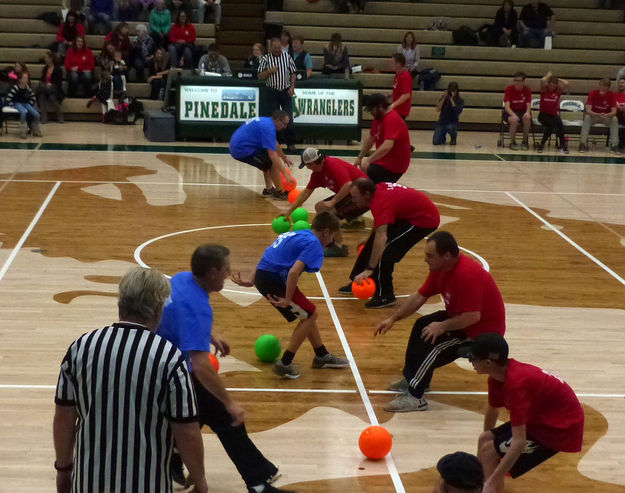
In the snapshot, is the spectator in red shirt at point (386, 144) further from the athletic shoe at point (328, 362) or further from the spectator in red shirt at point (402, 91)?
the spectator in red shirt at point (402, 91)

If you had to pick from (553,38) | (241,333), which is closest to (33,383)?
(241,333)

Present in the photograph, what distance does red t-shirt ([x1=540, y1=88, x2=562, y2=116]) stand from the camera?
1928 cm

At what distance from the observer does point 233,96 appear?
1883 centimetres

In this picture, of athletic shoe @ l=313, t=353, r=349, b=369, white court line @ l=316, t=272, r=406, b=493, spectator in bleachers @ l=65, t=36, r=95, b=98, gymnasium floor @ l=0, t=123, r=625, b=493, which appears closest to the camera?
white court line @ l=316, t=272, r=406, b=493

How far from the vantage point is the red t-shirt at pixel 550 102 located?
19.3 metres

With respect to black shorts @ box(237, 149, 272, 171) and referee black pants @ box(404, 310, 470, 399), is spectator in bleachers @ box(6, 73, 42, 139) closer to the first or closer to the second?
black shorts @ box(237, 149, 272, 171)

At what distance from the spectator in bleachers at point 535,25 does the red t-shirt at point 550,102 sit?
408 centimetres

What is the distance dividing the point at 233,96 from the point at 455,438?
43.6ft

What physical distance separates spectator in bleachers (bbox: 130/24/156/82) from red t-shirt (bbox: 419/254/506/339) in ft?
52.0

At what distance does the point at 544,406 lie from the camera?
527cm

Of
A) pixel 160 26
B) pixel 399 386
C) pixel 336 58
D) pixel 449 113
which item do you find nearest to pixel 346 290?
pixel 399 386

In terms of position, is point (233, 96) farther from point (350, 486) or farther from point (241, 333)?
point (350, 486)

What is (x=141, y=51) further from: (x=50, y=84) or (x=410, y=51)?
(x=410, y=51)

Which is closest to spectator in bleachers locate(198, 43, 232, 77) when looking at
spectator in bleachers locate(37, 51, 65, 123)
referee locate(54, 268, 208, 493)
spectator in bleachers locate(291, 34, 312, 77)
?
spectator in bleachers locate(291, 34, 312, 77)
